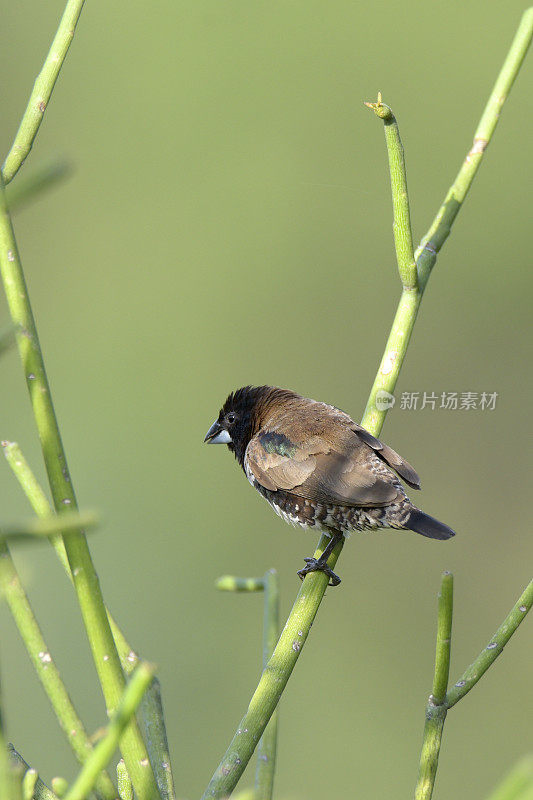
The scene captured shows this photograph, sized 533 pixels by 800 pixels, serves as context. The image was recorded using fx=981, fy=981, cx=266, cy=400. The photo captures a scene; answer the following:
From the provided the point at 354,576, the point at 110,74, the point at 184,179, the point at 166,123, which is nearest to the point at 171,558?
the point at 354,576

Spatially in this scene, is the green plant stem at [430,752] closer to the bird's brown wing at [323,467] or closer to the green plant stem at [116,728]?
the green plant stem at [116,728]

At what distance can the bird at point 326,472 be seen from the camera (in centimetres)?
284

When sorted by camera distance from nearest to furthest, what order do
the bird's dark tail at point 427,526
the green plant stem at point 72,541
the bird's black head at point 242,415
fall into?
the green plant stem at point 72,541 → the bird's dark tail at point 427,526 → the bird's black head at point 242,415

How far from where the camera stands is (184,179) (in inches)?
295

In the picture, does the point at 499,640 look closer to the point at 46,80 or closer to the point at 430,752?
the point at 430,752

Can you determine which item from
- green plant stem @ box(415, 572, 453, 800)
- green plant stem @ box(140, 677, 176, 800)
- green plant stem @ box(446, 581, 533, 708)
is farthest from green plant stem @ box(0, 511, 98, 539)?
green plant stem @ box(446, 581, 533, 708)

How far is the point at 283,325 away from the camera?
24.0 feet

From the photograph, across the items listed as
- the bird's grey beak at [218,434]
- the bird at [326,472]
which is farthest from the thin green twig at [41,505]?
the bird's grey beak at [218,434]

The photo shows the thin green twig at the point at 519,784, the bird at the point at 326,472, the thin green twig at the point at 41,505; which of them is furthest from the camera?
the bird at the point at 326,472

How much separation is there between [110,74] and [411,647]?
497 cm

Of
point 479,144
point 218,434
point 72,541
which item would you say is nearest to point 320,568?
point 479,144

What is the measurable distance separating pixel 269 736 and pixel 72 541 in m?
0.40

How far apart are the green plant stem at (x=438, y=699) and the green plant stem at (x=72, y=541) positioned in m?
0.32

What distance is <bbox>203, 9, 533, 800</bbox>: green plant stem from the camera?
993mm
